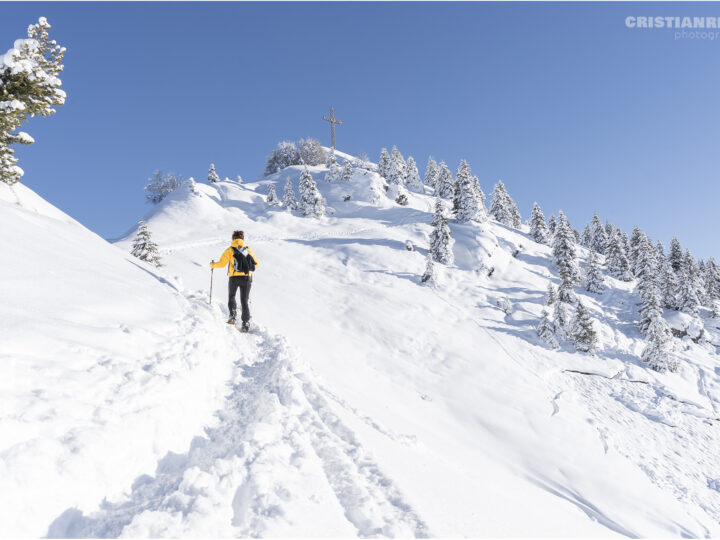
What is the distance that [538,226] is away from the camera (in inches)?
2016

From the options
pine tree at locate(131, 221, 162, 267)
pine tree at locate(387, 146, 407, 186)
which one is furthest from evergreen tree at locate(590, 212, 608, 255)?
pine tree at locate(131, 221, 162, 267)

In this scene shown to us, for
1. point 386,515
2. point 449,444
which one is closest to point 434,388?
point 449,444

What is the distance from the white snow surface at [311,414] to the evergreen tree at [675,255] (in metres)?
33.7

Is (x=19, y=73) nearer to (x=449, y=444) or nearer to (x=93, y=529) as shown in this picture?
(x=93, y=529)

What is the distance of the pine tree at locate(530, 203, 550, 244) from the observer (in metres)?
50.6

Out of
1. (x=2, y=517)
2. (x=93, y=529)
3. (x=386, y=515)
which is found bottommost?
(x=386, y=515)

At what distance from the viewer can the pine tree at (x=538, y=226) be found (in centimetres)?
5062

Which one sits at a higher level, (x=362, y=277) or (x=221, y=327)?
(x=362, y=277)

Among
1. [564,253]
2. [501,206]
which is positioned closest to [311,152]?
[501,206]

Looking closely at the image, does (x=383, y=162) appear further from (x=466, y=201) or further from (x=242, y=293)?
(x=242, y=293)

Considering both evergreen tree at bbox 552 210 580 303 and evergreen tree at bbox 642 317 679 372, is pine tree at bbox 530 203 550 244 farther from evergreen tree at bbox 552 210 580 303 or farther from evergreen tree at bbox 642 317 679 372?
evergreen tree at bbox 642 317 679 372

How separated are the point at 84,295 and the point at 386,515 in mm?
6636

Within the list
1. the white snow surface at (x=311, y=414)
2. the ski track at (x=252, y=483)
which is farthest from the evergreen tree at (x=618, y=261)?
the ski track at (x=252, y=483)

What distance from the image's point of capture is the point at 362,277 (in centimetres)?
2634
